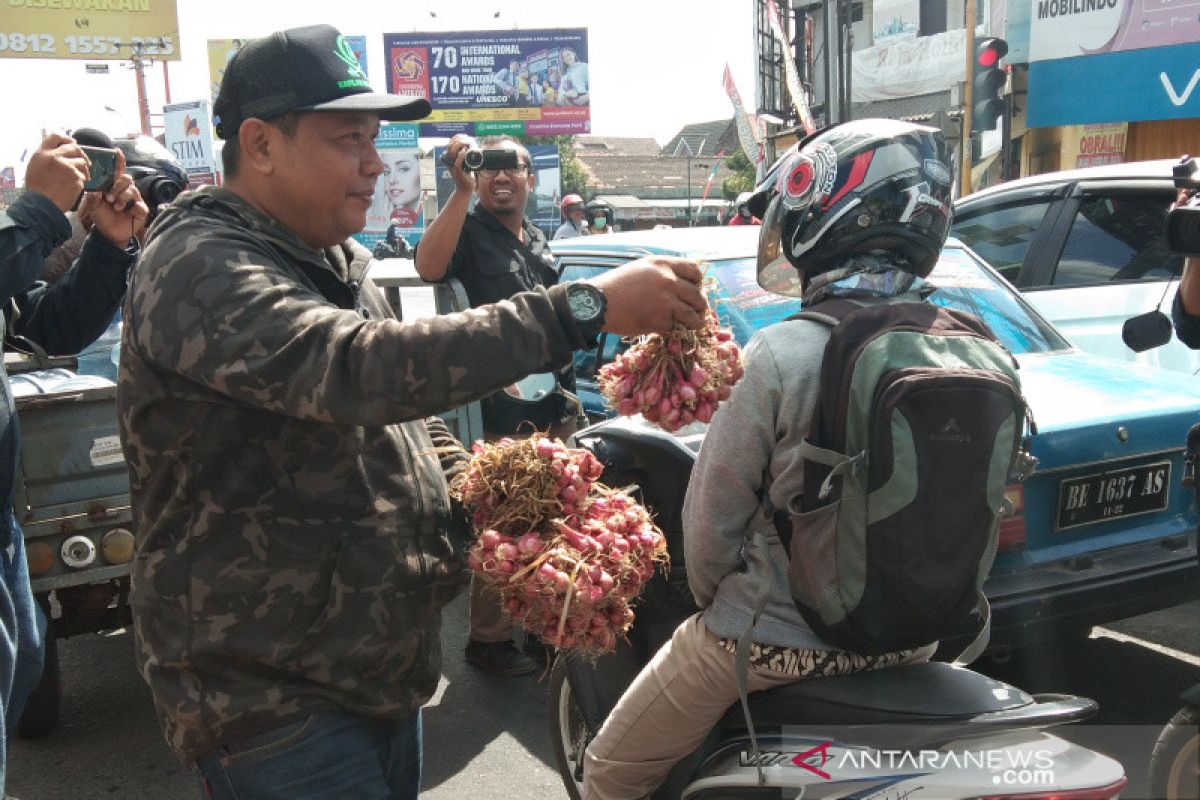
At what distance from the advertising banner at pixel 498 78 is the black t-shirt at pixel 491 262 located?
35139 millimetres

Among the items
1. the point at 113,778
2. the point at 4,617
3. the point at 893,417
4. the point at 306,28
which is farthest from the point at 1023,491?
the point at 113,778

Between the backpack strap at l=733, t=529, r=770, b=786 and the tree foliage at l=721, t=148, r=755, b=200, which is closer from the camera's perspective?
the backpack strap at l=733, t=529, r=770, b=786

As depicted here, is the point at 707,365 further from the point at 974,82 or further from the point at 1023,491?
the point at 974,82

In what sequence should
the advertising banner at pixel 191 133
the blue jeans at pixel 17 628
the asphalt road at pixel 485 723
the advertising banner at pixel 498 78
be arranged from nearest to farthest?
the blue jeans at pixel 17 628 < the asphalt road at pixel 485 723 < the advertising banner at pixel 191 133 < the advertising banner at pixel 498 78

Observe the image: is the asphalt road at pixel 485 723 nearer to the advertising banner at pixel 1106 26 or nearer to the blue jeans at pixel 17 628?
the blue jeans at pixel 17 628

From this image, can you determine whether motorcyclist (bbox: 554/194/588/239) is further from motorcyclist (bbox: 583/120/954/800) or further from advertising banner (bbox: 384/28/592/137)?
advertising banner (bbox: 384/28/592/137)

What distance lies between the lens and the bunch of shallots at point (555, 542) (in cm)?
200

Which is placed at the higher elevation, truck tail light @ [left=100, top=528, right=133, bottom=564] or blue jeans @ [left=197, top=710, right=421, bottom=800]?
blue jeans @ [left=197, top=710, right=421, bottom=800]

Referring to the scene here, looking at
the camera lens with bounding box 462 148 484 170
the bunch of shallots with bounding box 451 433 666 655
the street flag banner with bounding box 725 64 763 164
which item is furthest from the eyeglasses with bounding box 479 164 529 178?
the street flag banner with bounding box 725 64 763 164

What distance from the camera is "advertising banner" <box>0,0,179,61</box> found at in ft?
105

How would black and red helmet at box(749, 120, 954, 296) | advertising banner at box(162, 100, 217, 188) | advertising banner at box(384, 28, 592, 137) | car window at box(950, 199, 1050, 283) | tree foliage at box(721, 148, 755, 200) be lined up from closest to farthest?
black and red helmet at box(749, 120, 954, 296) → car window at box(950, 199, 1050, 283) → advertising banner at box(162, 100, 217, 188) → advertising banner at box(384, 28, 592, 137) → tree foliage at box(721, 148, 755, 200)

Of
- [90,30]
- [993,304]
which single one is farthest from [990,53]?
[90,30]

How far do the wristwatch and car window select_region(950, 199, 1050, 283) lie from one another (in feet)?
16.9

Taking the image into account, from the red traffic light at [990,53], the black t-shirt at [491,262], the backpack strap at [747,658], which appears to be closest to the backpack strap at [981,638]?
the backpack strap at [747,658]
